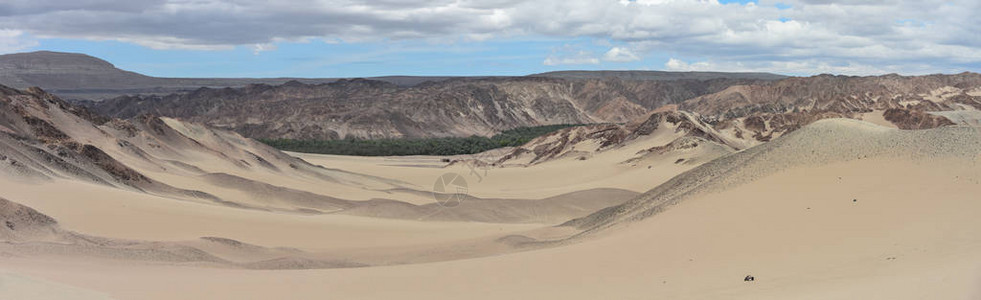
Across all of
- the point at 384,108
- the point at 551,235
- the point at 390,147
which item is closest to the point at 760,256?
the point at 551,235

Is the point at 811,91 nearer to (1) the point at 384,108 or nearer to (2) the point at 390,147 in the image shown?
(1) the point at 384,108

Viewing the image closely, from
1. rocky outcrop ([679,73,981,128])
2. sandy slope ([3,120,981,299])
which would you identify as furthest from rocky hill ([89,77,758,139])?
sandy slope ([3,120,981,299])

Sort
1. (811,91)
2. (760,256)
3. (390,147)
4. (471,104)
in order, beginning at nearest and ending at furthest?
1. (760,256)
2. (390,147)
3. (811,91)
4. (471,104)

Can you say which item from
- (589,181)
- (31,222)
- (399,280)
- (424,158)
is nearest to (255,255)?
(31,222)

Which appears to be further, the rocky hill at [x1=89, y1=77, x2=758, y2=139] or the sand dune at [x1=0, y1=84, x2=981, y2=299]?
the rocky hill at [x1=89, y1=77, x2=758, y2=139]

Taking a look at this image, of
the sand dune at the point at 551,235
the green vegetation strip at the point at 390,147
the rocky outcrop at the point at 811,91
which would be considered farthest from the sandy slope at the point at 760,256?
the rocky outcrop at the point at 811,91

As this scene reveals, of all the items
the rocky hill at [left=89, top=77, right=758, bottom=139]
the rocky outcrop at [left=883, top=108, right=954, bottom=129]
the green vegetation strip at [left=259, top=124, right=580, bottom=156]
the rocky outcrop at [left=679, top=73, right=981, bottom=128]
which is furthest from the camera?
the rocky hill at [left=89, top=77, right=758, bottom=139]

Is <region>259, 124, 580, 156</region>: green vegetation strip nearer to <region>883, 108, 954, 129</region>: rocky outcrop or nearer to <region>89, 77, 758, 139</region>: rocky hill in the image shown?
<region>89, 77, 758, 139</region>: rocky hill

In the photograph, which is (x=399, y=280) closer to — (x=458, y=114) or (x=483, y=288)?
(x=483, y=288)
